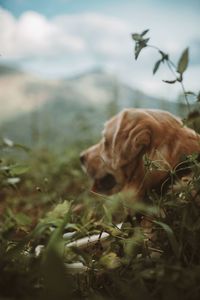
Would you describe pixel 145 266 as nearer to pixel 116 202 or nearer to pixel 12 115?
pixel 116 202

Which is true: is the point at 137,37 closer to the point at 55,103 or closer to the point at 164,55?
the point at 164,55

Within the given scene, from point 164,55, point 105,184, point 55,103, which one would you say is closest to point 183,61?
point 164,55

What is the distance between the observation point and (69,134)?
4629 millimetres

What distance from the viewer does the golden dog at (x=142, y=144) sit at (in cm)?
159

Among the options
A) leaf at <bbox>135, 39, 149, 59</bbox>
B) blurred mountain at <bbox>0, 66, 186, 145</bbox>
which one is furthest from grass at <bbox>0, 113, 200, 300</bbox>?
blurred mountain at <bbox>0, 66, 186, 145</bbox>

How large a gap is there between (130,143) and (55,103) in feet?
10.5

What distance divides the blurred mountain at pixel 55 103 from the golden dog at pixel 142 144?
7.62ft

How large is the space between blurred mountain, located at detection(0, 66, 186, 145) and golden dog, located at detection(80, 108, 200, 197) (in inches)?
91.4

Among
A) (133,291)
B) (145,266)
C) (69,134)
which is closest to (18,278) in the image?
(133,291)

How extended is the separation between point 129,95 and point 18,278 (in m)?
3.84

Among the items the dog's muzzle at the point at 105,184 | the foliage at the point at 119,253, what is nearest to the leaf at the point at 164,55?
the foliage at the point at 119,253

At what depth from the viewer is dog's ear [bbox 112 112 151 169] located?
1.67 m

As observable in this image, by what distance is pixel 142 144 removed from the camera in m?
1.67

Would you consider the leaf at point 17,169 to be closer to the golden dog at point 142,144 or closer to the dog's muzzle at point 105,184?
the golden dog at point 142,144
